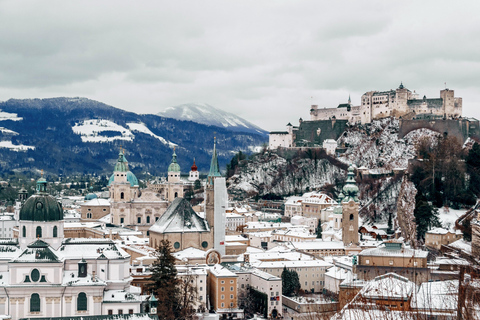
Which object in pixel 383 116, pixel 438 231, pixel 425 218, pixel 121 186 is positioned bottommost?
pixel 438 231

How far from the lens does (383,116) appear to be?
389ft

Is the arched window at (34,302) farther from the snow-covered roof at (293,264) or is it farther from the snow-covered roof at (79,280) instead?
the snow-covered roof at (293,264)

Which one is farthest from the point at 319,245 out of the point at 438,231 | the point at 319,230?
the point at 319,230

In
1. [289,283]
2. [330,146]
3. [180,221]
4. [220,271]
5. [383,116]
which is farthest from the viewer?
[330,146]

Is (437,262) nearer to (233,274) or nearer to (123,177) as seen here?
(233,274)

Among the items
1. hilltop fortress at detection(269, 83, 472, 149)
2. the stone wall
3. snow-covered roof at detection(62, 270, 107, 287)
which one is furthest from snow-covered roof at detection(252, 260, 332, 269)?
hilltop fortress at detection(269, 83, 472, 149)

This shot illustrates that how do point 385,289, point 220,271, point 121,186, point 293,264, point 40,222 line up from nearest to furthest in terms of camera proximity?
point 385,289 < point 40,222 < point 220,271 < point 293,264 < point 121,186

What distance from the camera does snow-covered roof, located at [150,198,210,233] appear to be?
6569cm

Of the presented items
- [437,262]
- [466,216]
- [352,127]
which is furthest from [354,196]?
[352,127]

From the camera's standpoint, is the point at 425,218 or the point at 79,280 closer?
the point at 79,280

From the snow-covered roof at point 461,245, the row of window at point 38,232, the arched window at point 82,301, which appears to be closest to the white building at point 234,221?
→ the snow-covered roof at point 461,245

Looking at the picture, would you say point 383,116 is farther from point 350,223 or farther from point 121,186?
point 121,186

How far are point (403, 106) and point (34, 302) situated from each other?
8519cm

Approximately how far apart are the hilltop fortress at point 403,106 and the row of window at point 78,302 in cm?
8144
